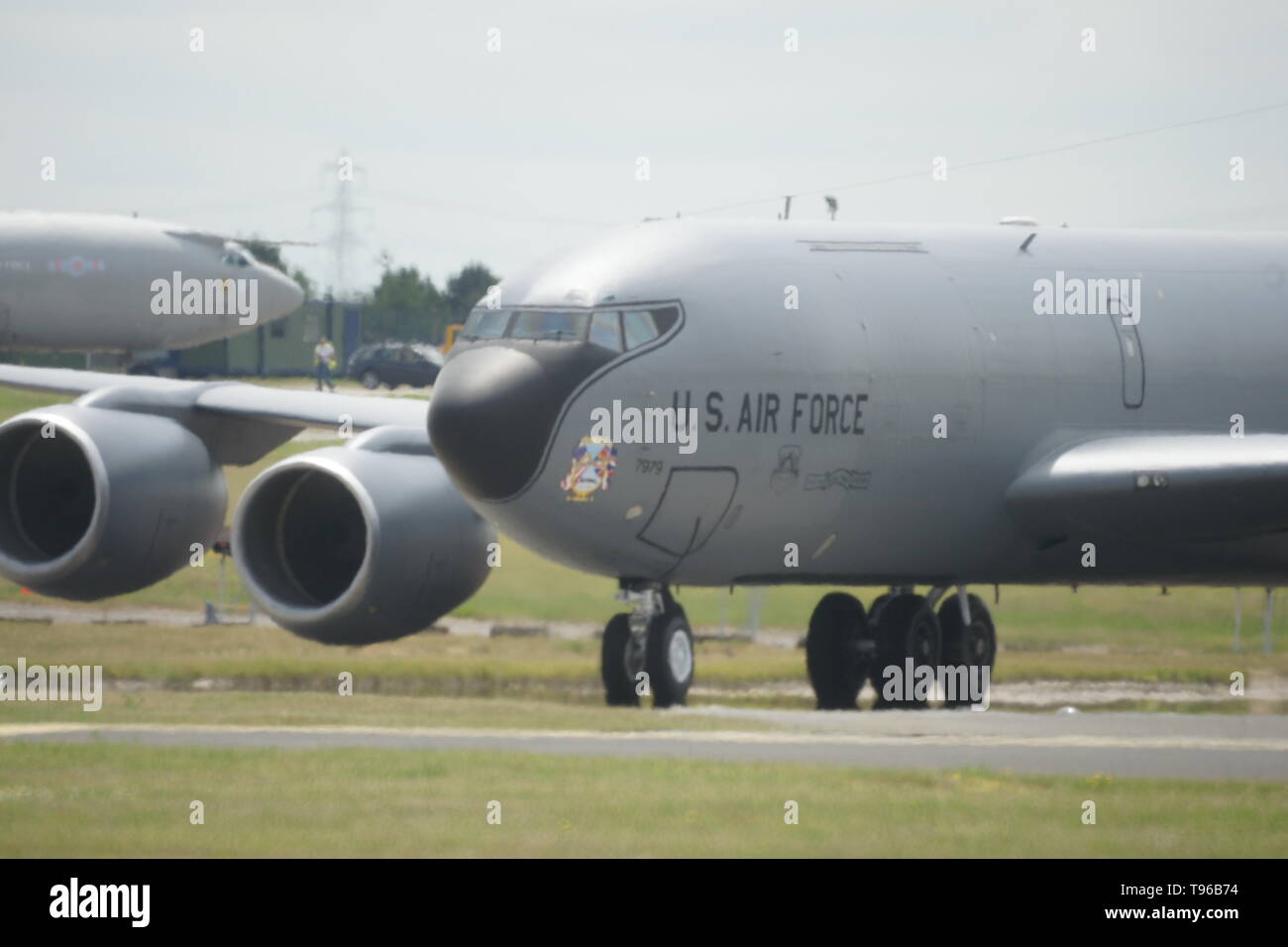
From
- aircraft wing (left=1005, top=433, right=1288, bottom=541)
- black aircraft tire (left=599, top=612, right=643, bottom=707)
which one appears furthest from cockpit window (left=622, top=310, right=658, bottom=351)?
aircraft wing (left=1005, top=433, right=1288, bottom=541)

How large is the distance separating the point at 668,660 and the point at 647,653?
232 mm

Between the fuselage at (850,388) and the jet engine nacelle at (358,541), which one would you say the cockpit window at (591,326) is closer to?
the fuselage at (850,388)

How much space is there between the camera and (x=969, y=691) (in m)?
28.9

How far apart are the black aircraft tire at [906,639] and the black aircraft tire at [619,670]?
164 inches

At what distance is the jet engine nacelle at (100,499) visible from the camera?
28.8 metres

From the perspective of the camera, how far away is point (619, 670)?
992 inches

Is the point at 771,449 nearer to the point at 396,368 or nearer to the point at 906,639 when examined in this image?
the point at 906,639

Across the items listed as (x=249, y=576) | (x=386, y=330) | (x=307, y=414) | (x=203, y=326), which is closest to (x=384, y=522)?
(x=249, y=576)

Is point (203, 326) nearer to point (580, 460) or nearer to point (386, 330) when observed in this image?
point (386, 330)

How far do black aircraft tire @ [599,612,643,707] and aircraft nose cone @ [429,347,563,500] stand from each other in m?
2.10

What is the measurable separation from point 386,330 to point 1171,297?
78801 millimetres

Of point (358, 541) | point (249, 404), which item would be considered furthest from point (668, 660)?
point (249, 404)

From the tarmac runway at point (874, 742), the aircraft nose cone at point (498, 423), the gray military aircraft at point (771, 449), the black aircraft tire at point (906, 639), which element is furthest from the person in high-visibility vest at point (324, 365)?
the tarmac runway at point (874, 742)

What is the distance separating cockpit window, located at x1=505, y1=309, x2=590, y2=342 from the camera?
24406 millimetres
